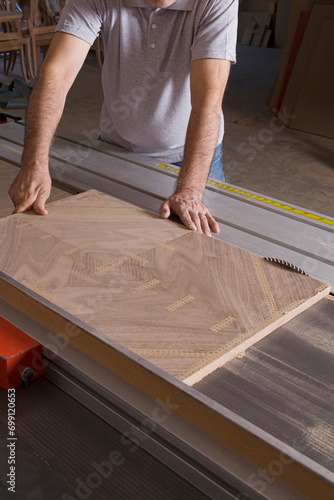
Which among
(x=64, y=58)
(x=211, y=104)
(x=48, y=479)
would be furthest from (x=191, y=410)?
(x=64, y=58)

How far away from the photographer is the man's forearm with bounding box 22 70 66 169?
1735mm

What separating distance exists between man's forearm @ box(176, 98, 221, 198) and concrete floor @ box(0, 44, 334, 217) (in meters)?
2.12

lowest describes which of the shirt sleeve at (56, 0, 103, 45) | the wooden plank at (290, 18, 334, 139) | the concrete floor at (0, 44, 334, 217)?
the concrete floor at (0, 44, 334, 217)

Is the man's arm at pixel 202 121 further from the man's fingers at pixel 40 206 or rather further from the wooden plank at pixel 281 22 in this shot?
the wooden plank at pixel 281 22

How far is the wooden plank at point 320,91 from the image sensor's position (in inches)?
198

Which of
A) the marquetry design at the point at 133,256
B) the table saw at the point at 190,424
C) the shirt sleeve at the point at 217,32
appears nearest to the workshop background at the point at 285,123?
the shirt sleeve at the point at 217,32

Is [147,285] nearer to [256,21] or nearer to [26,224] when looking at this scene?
[26,224]

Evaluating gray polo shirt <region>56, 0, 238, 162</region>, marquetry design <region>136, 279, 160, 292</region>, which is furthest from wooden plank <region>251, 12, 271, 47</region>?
A: marquetry design <region>136, 279, 160, 292</region>

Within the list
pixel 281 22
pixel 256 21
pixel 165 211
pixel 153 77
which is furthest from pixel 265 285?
pixel 256 21

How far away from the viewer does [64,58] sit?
1860mm

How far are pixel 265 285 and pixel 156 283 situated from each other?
259 millimetres

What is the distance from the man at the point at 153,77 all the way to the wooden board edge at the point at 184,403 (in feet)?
1.84

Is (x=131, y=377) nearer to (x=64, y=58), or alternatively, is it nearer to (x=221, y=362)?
(x=221, y=362)

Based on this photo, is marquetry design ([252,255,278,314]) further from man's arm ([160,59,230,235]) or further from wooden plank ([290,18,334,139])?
wooden plank ([290,18,334,139])
